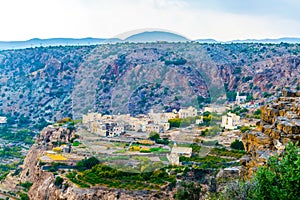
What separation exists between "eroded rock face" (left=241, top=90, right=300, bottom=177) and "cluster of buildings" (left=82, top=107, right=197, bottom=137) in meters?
8.25

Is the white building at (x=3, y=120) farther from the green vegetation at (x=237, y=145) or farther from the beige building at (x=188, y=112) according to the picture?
the green vegetation at (x=237, y=145)

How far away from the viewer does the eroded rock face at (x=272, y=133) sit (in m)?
5.41

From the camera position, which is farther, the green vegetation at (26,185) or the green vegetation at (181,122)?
the green vegetation at (26,185)

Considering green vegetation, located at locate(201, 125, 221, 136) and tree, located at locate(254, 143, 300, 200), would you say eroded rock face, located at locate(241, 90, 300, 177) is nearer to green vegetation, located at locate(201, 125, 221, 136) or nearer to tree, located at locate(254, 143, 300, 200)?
tree, located at locate(254, 143, 300, 200)

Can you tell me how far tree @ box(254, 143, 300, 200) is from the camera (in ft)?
15.0

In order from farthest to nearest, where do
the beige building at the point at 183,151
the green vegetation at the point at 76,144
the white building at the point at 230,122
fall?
1. the white building at the point at 230,122
2. the green vegetation at the point at 76,144
3. the beige building at the point at 183,151

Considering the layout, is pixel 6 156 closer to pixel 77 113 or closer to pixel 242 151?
pixel 77 113

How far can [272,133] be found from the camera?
579 cm

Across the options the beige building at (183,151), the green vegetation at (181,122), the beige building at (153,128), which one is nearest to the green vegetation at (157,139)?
the beige building at (153,128)

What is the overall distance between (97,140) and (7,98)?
27192mm

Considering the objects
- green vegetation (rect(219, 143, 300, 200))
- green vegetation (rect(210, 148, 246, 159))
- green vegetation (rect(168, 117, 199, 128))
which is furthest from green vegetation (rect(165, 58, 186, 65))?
green vegetation (rect(219, 143, 300, 200))

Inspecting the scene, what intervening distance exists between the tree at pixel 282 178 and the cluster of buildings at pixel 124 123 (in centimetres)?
961

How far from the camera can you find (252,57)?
1364 inches

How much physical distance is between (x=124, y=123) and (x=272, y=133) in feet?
35.3
